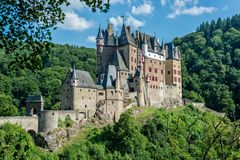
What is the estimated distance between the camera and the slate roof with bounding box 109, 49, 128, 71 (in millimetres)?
60775

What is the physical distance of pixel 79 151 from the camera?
156 ft

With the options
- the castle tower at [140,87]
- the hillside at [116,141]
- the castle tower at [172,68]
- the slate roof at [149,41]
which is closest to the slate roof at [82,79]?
the hillside at [116,141]

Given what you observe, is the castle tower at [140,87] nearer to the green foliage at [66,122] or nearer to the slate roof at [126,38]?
the slate roof at [126,38]

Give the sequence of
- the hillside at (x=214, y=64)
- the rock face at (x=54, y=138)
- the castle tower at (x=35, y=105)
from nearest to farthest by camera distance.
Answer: the rock face at (x=54, y=138)
the castle tower at (x=35, y=105)
the hillside at (x=214, y=64)

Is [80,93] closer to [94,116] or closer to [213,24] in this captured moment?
[94,116]

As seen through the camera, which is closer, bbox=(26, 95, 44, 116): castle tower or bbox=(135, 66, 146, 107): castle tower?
bbox=(26, 95, 44, 116): castle tower

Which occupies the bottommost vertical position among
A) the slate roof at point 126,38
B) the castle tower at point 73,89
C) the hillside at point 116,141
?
the hillside at point 116,141

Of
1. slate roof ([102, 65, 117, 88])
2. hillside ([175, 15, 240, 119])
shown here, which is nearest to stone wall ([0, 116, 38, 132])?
slate roof ([102, 65, 117, 88])

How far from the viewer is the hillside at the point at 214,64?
9255 cm

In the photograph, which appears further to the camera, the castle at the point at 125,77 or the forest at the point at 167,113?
the castle at the point at 125,77

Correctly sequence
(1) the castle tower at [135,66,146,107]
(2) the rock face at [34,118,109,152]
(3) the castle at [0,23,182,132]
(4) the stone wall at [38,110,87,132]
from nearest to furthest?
(2) the rock face at [34,118,109,152] → (4) the stone wall at [38,110,87,132] → (3) the castle at [0,23,182,132] → (1) the castle tower at [135,66,146,107]

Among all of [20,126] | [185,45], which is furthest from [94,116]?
[185,45]

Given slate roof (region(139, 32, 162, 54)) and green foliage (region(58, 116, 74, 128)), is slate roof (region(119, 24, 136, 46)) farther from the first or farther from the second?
green foliage (region(58, 116, 74, 128))

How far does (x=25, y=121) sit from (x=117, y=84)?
51.7 ft
